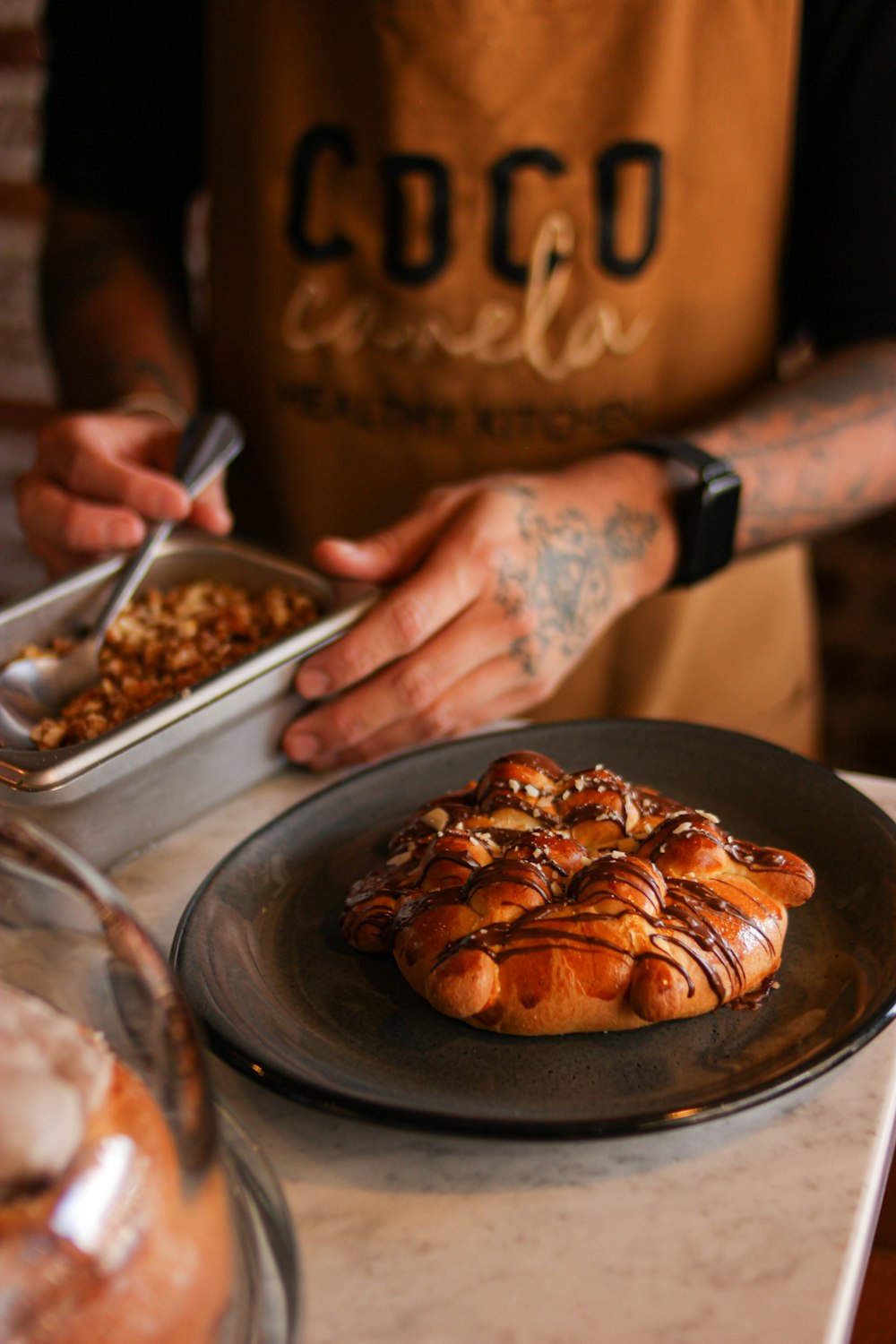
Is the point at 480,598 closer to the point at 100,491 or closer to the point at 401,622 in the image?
the point at 401,622

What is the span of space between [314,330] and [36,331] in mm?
1191

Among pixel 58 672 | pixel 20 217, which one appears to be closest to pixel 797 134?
pixel 58 672

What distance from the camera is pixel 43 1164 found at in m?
0.34

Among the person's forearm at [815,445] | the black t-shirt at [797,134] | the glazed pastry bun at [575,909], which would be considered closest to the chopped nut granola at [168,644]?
the glazed pastry bun at [575,909]

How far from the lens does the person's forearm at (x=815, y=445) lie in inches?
47.7

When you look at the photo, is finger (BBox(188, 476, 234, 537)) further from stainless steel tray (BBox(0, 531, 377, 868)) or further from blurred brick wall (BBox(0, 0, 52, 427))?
blurred brick wall (BBox(0, 0, 52, 427))

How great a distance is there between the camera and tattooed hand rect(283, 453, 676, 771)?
86cm

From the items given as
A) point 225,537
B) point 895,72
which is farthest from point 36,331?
point 895,72

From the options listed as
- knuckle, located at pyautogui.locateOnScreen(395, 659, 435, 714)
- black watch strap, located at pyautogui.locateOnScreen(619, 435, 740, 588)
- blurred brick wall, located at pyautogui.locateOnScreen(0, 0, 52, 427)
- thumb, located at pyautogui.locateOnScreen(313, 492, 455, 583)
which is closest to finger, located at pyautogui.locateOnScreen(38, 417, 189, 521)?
thumb, located at pyautogui.locateOnScreen(313, 492, 455, 583)

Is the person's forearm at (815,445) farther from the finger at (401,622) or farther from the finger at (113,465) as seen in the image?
the finger at (113,465)

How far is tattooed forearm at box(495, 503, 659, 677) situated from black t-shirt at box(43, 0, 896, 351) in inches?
17.3

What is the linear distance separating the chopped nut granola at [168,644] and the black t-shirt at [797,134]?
769mm

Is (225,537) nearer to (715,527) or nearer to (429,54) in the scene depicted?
(715,527)

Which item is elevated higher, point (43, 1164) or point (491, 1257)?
point (43, 1164)
